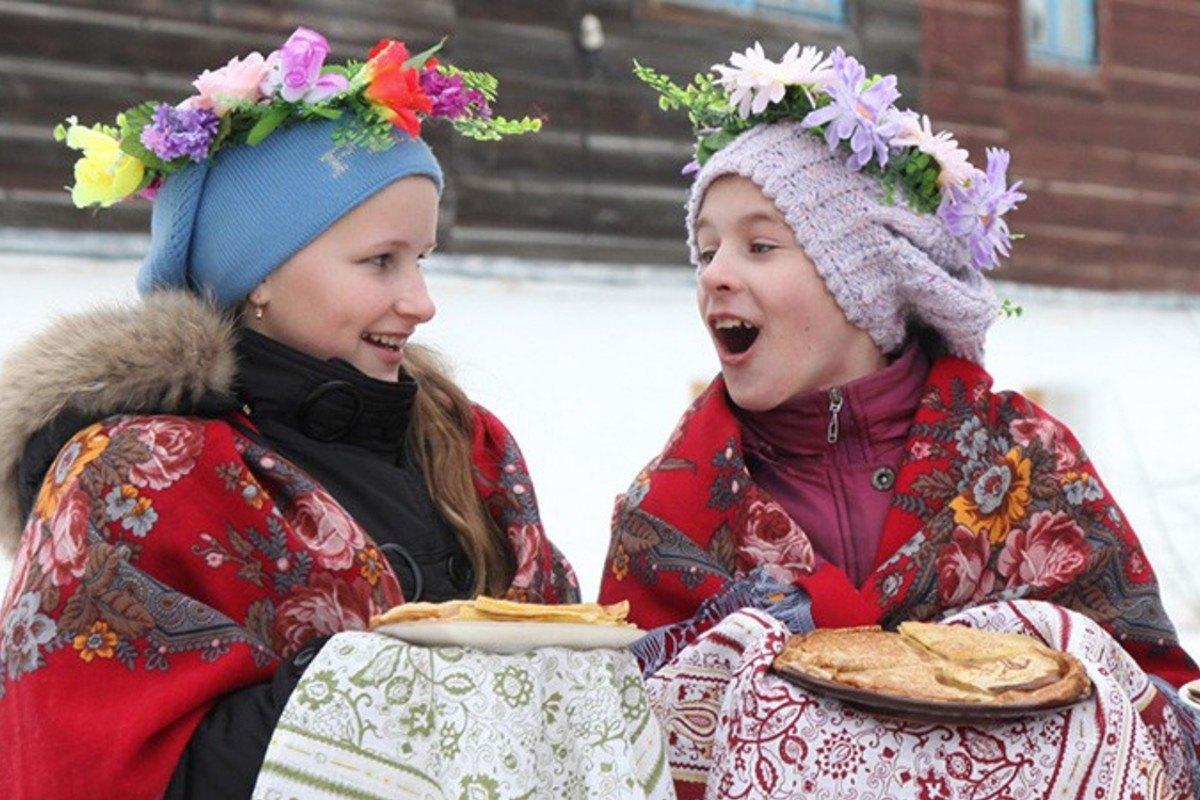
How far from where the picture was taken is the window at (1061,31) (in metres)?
9.61

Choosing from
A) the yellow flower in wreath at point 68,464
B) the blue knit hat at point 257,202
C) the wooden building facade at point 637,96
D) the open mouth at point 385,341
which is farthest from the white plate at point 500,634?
the wooden building facade at point 637,96

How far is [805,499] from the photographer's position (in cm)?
325

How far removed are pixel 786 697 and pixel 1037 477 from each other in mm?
730

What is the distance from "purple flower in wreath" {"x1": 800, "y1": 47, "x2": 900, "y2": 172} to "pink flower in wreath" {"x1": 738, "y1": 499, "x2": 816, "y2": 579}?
1.91 ft

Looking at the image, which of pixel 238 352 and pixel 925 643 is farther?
pixel 238 352

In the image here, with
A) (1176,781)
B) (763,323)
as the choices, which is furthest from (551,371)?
(1176,781)

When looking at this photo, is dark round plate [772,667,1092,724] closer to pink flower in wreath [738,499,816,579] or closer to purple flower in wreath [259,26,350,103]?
pink flower in wreath [738,499,816,579]

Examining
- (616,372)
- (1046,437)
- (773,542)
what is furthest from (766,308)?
(616,372)

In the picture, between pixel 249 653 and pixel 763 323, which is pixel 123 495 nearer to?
pixel 249 653

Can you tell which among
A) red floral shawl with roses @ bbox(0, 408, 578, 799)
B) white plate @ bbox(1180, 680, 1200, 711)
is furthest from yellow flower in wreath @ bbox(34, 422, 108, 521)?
white plate @ bbox(1180, 680, 1200, 711)

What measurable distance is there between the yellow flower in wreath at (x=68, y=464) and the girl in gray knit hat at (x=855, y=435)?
0.83 meters

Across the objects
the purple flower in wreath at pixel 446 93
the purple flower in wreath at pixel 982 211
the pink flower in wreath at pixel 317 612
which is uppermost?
the purple flower in wreath at pixel 446 93

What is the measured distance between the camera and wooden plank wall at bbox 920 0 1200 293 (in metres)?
9.33

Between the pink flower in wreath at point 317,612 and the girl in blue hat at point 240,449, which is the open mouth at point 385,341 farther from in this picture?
the pink flower in wreath at point 317,612
